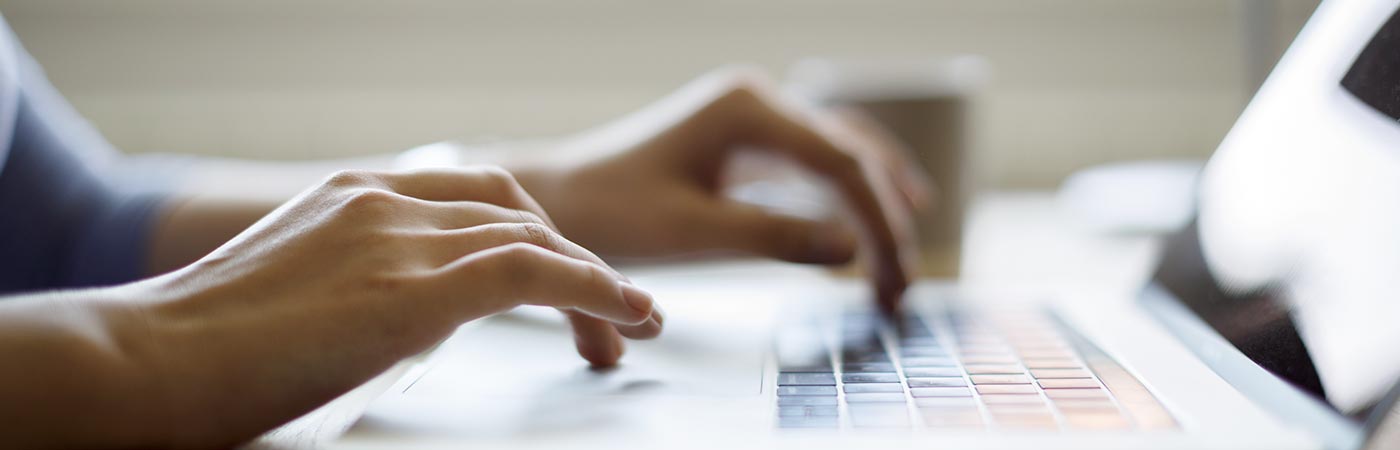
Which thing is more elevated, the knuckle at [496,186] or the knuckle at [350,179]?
the knuckle at [350,179]

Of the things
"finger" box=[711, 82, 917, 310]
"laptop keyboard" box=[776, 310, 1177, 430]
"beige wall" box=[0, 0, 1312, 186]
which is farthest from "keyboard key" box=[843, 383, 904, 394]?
"beige wall" box=[0, 0, 1312, 186]

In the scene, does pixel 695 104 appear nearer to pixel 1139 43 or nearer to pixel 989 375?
pixel 989 375

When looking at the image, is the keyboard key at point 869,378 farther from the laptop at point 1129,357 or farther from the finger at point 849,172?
the finger at point 849,172

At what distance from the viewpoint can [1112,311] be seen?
1.76ft

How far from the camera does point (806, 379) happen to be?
1.25 ft

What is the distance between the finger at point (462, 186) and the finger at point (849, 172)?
228mm

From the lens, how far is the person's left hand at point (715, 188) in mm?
592

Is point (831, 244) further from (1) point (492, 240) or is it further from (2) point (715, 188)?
(1) point (492, 240)

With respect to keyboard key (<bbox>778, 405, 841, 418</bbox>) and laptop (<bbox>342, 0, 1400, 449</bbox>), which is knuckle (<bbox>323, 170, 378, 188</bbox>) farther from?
keyboard key (<bbox>778, 405, 841, 418</bbox>)

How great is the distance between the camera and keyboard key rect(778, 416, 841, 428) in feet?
1.01

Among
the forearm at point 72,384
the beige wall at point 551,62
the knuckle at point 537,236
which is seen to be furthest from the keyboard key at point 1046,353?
the beige wall at point 551,62

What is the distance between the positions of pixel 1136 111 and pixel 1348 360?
1.01 metres

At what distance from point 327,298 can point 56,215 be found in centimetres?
40

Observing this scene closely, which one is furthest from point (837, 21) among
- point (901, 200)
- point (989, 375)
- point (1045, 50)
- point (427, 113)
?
point (989, 375)
